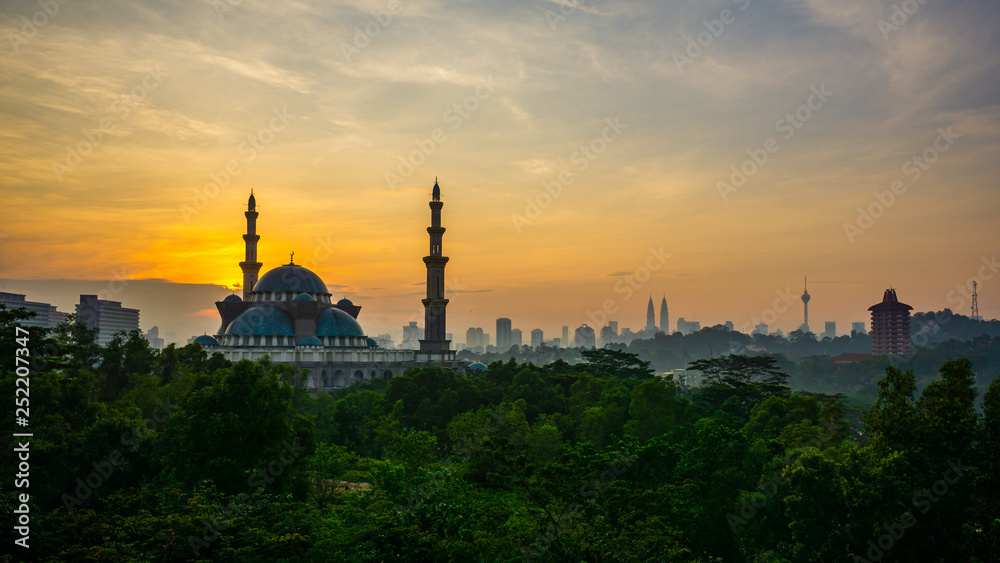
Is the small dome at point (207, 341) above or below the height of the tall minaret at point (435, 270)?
below

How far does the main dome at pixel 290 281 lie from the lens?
96.8 meters

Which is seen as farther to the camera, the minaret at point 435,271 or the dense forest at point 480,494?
the minaret at point 435,271

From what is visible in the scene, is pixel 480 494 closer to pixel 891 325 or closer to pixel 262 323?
pixel 262 323

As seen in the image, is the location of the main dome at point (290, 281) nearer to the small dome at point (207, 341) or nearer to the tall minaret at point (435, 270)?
the small dome at point (207, 341)

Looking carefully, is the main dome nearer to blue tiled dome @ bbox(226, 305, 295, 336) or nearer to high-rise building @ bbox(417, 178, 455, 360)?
blue tiled dome @ bbox(226, 305, 295, 336)

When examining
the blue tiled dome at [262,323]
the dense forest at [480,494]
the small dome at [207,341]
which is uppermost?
the blue tiled dome at [262,323]

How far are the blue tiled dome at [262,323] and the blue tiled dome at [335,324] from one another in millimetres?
3835

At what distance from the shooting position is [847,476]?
2048 cm

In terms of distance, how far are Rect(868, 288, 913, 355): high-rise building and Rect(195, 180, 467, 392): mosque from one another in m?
142

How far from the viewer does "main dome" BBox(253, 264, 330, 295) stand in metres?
96.8

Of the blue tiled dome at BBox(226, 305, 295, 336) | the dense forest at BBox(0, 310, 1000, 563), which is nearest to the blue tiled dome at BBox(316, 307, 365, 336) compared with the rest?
the blue tiled dome at BBox(226, 305, 295, 336)

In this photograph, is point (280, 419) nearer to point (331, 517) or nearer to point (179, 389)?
point (331, 517)

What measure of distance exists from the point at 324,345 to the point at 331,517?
2746 inches

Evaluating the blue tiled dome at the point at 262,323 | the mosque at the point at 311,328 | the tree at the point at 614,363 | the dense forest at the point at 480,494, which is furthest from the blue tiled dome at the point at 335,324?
the dense forest at the point at 480,494
